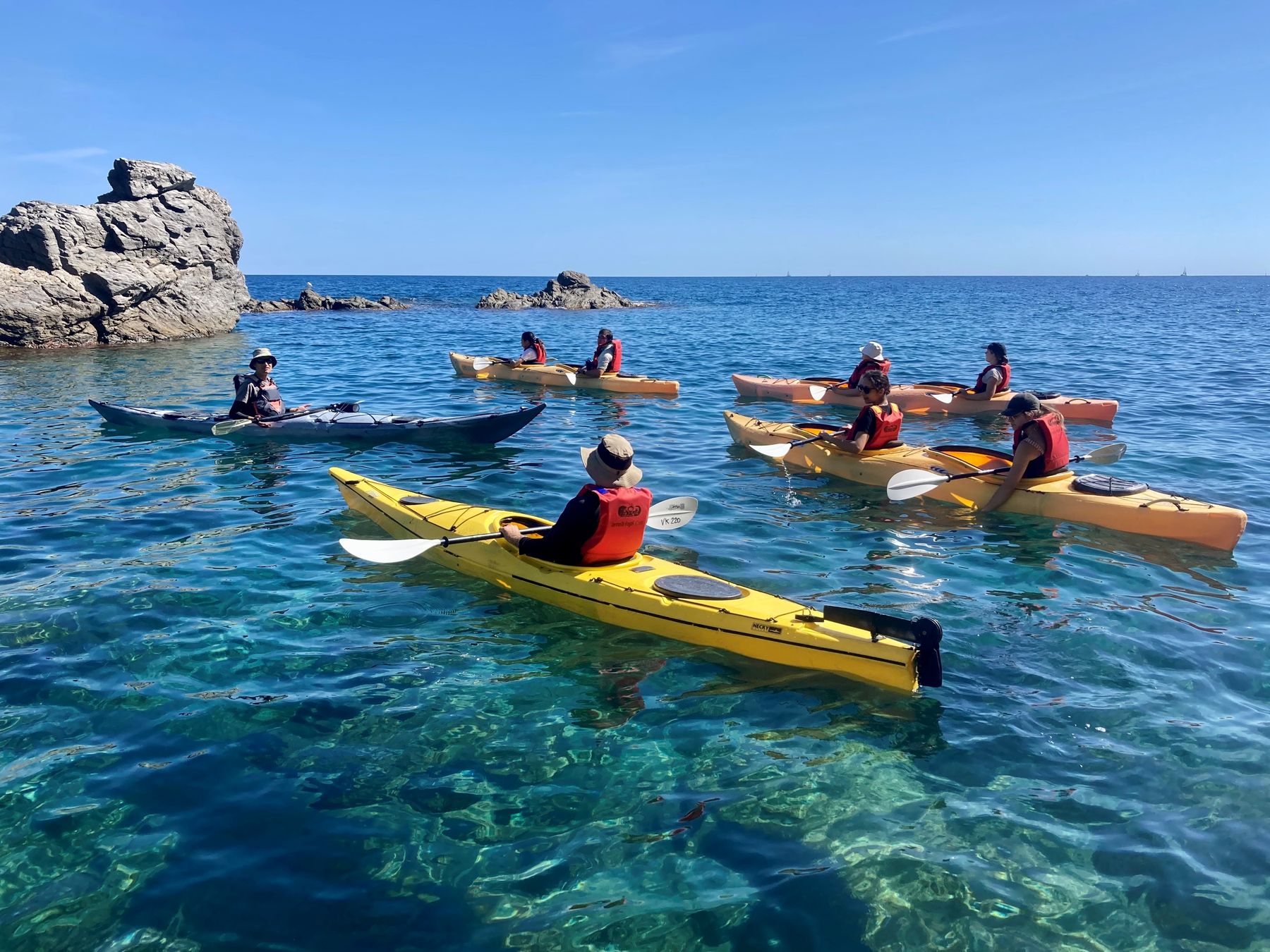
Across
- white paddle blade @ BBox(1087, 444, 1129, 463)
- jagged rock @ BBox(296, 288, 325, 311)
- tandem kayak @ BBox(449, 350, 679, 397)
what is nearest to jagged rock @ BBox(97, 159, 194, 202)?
tandem kayak @ BBox(449, 350, 679, 397)

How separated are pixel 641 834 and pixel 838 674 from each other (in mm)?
2048

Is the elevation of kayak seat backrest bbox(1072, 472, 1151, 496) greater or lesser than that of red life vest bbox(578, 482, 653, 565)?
lesser

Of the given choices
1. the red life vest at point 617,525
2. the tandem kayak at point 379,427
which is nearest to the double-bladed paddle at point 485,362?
the tandem kayak at point 379,427

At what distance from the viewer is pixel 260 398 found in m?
13.2

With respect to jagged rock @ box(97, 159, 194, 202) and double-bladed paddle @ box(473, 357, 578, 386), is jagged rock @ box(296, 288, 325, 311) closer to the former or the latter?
jagged rock @ box(97, 159, 194, 202)

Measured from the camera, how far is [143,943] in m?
3.74

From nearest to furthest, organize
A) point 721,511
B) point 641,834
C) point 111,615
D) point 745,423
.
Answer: point 641,834 → point 111,615 → point 721,511 → point 745,423

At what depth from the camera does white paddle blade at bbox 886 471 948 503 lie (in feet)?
32.0

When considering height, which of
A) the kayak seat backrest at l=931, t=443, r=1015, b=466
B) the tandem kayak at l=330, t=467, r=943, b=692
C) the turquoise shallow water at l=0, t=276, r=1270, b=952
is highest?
the kayak seat backrest at l=931, t=443, r=1015, b=466

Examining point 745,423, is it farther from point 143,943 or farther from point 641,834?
point 143,943

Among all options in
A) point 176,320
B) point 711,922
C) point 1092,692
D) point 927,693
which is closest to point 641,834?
point 711,922

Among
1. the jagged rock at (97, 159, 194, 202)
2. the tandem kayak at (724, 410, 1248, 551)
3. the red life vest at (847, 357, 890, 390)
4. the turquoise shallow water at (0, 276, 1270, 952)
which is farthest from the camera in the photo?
the jagged rock at (97, 159, 194, 202)

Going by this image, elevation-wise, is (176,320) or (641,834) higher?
(176,320)

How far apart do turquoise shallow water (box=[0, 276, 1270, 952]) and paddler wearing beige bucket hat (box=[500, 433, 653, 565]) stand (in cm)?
59
